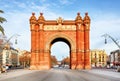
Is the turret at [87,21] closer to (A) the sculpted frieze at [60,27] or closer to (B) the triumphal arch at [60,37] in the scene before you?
(B) the triumphal arch at [60,37]

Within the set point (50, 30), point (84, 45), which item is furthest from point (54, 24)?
Result: point (84, 45)

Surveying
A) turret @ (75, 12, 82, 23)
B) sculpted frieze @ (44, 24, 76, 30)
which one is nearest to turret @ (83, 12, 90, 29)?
turret @ (75, 12, 82, 23)

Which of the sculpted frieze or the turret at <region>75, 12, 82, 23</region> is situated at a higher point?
the turret at <region>75, 12, 82, 23</region>

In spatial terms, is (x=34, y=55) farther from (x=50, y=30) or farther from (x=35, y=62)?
(x=50, y=30)

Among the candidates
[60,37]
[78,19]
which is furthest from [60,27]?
[78,19]

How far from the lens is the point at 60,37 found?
8775 centimetres

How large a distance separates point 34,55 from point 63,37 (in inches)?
355

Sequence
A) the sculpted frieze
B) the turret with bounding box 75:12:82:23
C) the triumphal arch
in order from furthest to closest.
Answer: the sculpted frieze
the turret with bounding box 75:12:82:23
the triumphal arch

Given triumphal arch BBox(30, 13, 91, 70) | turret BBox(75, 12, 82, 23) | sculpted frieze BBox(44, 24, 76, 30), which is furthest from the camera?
sculpted frieze BBox(44, 24, 76, 30)

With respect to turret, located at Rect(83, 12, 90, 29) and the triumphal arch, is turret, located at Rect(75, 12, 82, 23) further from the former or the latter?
turret, located at Rect(83, 12, 90, 29)

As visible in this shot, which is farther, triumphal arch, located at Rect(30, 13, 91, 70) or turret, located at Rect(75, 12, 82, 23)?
turret, located at Rect(75, 12, 82, 23)

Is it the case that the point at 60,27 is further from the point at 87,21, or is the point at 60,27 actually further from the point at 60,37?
the point at 87,21

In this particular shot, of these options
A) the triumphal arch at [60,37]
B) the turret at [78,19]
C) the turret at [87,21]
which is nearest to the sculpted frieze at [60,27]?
the triumphal arch at [60,37]

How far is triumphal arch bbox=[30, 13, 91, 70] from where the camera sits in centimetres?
8700
